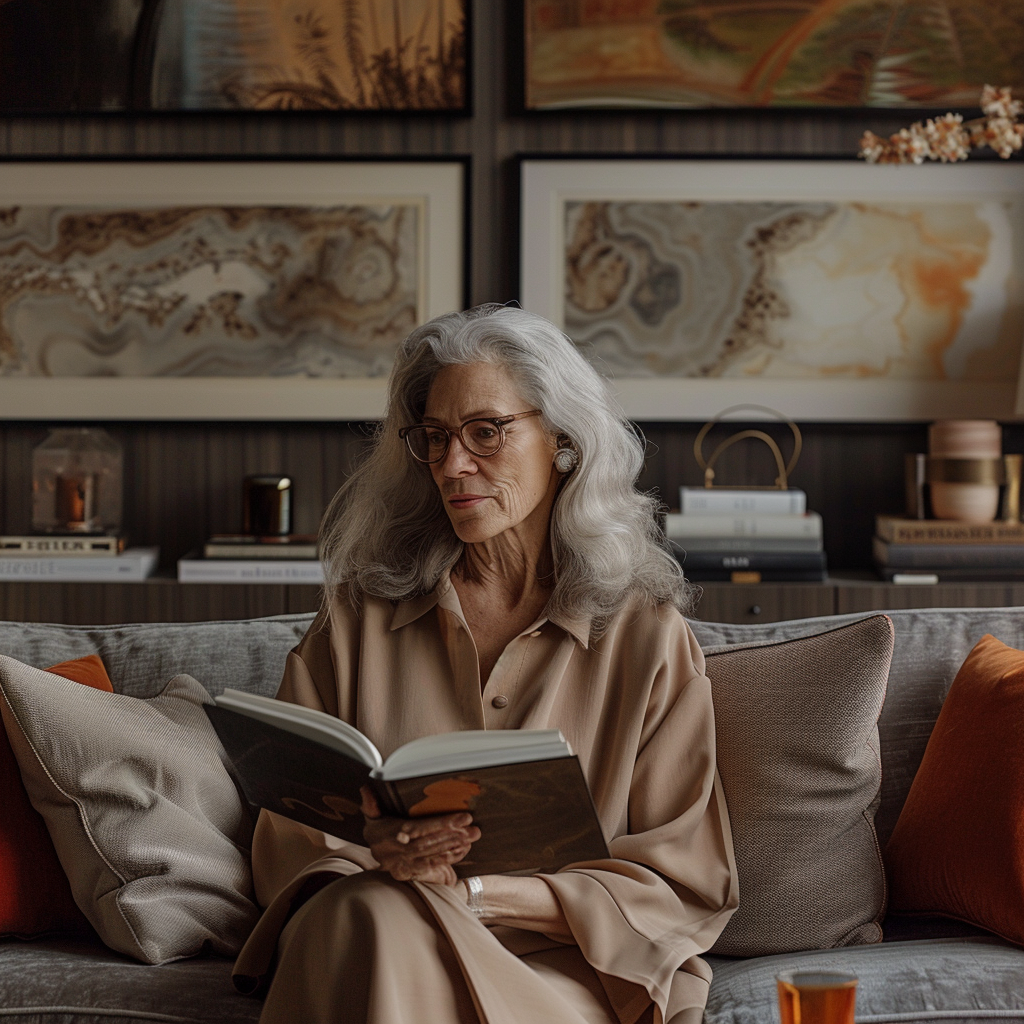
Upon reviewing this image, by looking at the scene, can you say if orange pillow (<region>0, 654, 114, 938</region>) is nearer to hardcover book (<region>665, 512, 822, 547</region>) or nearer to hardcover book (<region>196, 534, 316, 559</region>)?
hardcover book (<region>196, 534, 316, 559</region>)

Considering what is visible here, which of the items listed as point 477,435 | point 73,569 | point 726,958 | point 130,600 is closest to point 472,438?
point 477,435

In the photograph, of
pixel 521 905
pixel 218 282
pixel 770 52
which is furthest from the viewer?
pixel 218 282

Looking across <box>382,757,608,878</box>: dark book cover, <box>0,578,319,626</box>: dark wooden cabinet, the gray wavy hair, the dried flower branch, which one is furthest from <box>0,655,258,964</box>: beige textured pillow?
the dried flower branch

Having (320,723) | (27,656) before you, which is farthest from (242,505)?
(320,723)

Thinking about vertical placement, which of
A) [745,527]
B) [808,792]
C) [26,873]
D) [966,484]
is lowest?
[26,873]

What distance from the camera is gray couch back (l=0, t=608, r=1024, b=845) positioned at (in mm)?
1878

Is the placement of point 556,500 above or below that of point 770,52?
below

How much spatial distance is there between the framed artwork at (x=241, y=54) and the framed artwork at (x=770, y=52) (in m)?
0.30

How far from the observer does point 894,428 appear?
3154mm

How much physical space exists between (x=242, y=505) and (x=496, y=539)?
5.00 ft

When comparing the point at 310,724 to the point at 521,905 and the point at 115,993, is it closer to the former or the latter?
the point at 521,905

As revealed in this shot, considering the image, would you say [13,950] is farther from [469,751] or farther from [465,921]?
[469,751]

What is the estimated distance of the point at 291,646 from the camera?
2.01 m

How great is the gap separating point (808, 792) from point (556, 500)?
59 centimetres
